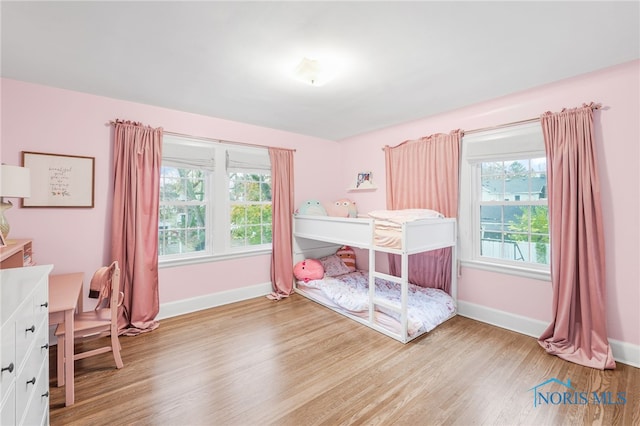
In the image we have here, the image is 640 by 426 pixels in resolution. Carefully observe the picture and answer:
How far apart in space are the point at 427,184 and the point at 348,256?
166 cm

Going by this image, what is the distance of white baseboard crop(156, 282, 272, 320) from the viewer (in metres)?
3.09

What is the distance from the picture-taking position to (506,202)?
290 cm

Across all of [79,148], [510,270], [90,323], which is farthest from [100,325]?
[510,270]

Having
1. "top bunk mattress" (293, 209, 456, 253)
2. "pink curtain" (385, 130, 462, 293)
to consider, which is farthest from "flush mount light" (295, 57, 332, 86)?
"pink curtain" (385, 130, 462, 293)

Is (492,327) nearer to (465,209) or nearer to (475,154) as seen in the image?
(465,209)

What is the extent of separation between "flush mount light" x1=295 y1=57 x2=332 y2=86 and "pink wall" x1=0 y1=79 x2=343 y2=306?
66.5 inches

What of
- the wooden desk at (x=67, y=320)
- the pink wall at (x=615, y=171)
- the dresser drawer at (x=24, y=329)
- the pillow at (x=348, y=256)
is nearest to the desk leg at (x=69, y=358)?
the wooden desk at (x=67, y=320)

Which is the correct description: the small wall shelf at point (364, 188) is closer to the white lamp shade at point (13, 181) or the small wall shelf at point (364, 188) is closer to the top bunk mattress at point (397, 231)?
the top bunk mattress at point (397, 231)

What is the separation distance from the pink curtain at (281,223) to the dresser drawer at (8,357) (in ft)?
9.43

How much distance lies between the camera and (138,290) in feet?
9.12

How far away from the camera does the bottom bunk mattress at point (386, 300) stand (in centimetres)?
273

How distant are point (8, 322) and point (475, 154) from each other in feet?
11.5

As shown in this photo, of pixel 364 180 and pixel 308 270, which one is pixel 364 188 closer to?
pixel 364 180

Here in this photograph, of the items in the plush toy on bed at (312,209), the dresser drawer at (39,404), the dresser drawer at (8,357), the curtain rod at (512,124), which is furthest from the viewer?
the plush toy on bed at (312,209)
